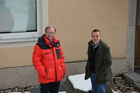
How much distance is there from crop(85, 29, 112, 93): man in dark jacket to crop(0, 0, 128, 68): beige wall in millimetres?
2006

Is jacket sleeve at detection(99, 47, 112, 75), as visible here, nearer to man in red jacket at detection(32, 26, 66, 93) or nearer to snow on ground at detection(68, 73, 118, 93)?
man in red jacket at detection(32, 26, 66, 93)

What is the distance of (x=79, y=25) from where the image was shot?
6.25 metres

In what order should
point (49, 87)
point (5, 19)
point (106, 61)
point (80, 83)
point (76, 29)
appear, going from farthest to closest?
1. point (76, 29)
2. point (5, 19)
3. point (80, 83)
4. point (49, 87)
5. point (106, 61)

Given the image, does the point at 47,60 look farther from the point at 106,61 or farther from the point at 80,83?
the point at 80,83

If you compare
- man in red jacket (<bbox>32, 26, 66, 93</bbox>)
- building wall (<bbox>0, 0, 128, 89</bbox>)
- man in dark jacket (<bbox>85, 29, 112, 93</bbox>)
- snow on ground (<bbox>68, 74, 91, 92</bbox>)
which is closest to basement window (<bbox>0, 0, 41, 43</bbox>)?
building wall (<bbox>0, 0, 128, 89</bbox>)

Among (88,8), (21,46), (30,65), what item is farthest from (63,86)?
(88,8)

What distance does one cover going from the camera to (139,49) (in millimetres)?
7266

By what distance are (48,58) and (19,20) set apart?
2.20 meters

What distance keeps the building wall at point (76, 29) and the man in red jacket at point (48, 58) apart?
182cm

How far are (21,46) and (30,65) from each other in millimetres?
505

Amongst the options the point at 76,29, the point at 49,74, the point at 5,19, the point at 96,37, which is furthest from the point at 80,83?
the point at 5,19

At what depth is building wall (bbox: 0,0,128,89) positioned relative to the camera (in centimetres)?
588

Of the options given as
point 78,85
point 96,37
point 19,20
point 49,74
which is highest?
point 19,20

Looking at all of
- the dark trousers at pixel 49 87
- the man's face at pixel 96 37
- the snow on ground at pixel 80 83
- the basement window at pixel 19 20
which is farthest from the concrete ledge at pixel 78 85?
the basement window at pixel 19 20
